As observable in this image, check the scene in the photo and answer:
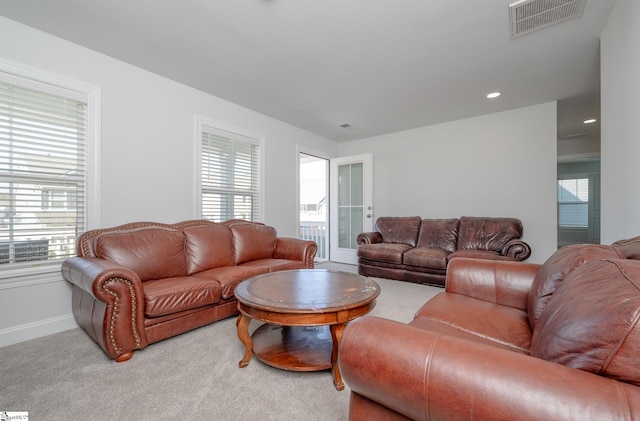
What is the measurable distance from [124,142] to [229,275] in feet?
5.69

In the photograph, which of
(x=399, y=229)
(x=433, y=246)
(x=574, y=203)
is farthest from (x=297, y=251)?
(x=574, y=203)

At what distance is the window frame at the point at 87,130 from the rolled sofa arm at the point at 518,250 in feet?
14.9

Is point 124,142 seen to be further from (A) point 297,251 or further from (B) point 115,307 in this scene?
(A) point 297,251

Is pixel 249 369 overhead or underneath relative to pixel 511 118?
underneath

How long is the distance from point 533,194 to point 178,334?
474 centimetres

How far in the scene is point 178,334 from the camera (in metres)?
2.20

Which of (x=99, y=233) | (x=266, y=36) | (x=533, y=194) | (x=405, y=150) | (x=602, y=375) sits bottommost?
(x=602, y=375)

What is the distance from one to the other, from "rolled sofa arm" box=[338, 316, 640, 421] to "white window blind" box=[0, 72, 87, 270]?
2824mm

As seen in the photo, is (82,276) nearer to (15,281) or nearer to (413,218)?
(15,281)

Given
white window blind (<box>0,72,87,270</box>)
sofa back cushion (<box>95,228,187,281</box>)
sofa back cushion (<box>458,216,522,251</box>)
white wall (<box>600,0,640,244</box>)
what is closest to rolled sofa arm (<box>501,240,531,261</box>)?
sofa back cushion (<box>458,216,522,251</box>)

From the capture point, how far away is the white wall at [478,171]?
3.78m

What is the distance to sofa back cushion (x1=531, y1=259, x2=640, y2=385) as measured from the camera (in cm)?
58

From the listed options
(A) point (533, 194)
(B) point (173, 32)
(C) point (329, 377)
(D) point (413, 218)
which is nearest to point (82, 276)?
(C) point (329, 377)

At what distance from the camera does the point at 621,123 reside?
1.89 m
